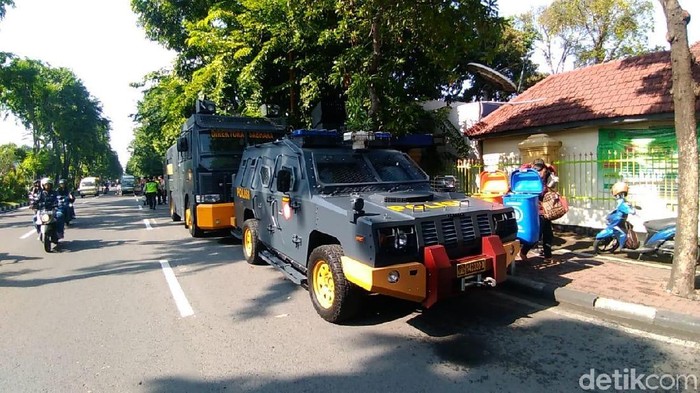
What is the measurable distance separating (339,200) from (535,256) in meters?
4.20

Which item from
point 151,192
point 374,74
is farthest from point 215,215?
point 151,192

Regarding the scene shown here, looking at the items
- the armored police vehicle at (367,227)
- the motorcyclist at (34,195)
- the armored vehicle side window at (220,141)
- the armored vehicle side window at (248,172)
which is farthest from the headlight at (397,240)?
Result: the motorcyclist at (34,195)

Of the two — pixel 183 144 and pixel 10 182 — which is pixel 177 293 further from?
pixel 10 182

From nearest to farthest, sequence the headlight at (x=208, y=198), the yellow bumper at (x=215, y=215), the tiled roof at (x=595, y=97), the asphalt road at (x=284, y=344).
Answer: the asphalt road at (x=284, y=344) → the tiled roof at (x=595, y=97) → the yellow bumper at (x=215, y=215) → the headlight at (x=208, y=198)

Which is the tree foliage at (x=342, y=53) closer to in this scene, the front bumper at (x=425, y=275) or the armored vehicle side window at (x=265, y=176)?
the armored vehicle side window at (x=265, y=176)

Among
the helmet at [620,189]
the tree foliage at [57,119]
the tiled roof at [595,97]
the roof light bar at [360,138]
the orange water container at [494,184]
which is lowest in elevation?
the helmet at [620,189]

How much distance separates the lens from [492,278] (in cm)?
471

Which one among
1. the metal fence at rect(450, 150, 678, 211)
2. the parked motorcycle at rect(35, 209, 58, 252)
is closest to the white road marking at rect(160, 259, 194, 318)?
the parked motorcycle at rect(35, 209, 58, 252)

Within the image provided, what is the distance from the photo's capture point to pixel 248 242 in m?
7.85

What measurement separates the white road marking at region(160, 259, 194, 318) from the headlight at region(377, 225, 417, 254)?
2.60 metres

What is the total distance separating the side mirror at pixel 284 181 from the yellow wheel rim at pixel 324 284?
4.10 ft

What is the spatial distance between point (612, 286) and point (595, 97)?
6.05 m

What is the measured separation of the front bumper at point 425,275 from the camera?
4119 mm

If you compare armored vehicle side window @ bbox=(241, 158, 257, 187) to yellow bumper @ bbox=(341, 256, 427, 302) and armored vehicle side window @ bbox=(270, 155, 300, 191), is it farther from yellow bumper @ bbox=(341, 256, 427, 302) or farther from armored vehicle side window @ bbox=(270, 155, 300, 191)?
yellow bumper @ bbox=(341, 256, 427, 302)
